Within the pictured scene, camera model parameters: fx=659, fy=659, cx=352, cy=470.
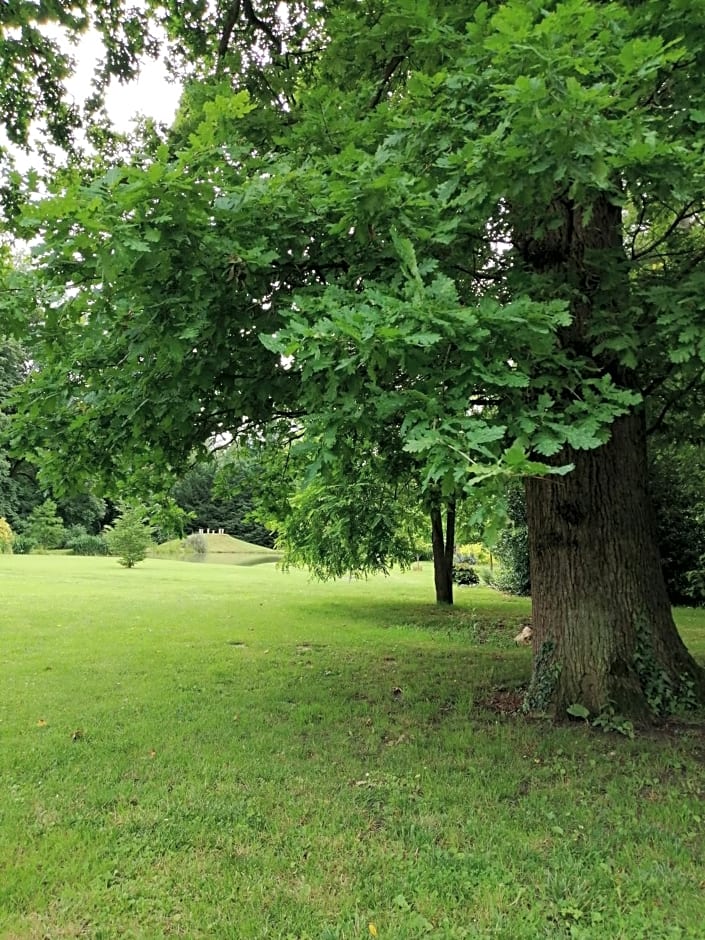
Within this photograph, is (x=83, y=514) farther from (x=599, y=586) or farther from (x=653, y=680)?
(x=653, y=680)

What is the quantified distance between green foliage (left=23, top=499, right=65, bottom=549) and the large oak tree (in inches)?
1361

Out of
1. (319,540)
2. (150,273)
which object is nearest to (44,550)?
(319,540)

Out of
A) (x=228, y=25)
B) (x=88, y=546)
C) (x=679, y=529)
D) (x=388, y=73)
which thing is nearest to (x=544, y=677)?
(x=388, y=73)

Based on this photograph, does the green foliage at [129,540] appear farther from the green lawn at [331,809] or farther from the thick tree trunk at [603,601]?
the thick tree trunk at [603,601]

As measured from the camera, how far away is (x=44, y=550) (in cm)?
3641

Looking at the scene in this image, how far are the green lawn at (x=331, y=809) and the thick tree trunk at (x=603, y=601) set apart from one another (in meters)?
0.36

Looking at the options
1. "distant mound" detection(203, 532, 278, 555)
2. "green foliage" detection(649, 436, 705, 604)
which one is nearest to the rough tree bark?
"green foliage" detection(649, 436, 705, 604)

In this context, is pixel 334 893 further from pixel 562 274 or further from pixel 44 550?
pixel 44 550

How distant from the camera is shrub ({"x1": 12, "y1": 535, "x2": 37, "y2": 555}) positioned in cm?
3469

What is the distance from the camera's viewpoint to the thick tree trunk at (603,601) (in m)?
4.96

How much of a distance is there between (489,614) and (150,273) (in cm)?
999

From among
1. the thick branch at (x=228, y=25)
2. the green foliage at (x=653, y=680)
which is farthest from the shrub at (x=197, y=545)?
the green foliage at (x=653, y=680)

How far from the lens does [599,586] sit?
5023 mm

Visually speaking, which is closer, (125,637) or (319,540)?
(125,637)
